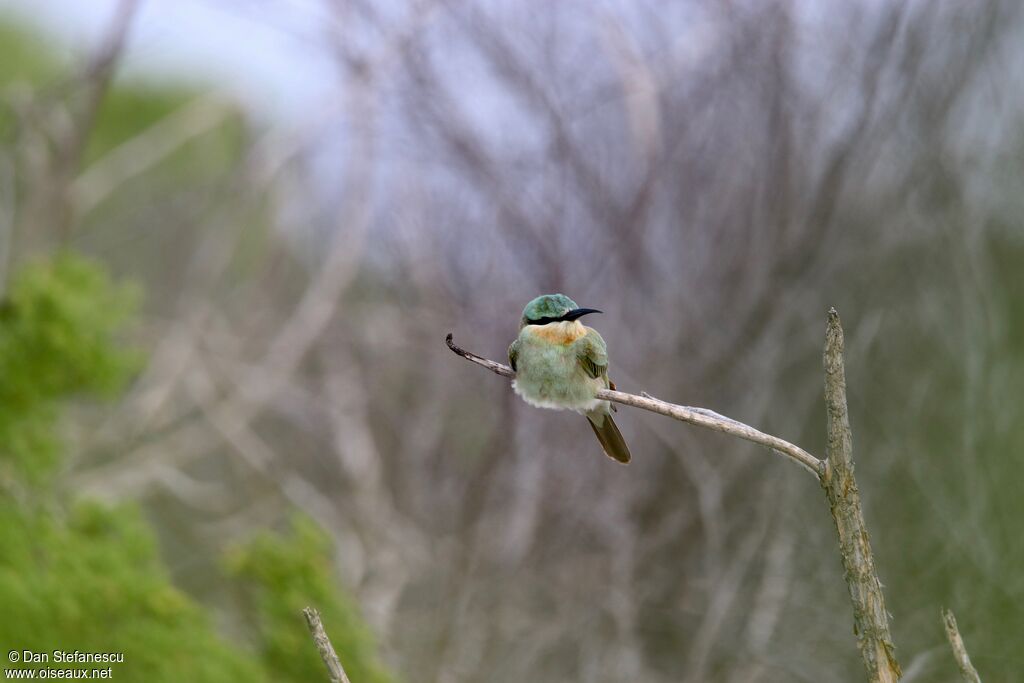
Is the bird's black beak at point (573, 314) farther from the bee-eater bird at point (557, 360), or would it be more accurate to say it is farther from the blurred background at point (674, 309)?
the blurred background at point (674, 309)

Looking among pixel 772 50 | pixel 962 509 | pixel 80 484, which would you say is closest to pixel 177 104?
pixel 80 484

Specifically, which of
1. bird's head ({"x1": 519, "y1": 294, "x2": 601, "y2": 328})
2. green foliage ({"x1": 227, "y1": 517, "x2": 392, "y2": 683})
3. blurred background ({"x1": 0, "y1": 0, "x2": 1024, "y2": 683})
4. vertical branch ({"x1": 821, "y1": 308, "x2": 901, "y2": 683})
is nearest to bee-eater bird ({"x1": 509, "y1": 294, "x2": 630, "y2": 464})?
bird's head ({"x1": 519, "y1": 294, "x2": 601, "y2": 328})

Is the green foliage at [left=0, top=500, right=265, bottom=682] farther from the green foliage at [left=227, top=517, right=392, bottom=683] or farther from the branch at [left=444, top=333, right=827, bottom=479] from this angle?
the branch at [left=444, top=333, right=827, bottom=479]

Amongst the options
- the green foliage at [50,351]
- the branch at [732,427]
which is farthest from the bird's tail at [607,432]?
the green foliage at [50,351]

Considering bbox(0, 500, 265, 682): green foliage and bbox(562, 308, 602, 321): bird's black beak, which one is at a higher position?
bbox(562, 308, 602, 321): bird's black beak

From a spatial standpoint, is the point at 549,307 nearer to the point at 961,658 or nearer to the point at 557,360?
the point at 557,360

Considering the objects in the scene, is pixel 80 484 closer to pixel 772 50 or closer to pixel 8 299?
pixel 8 299
